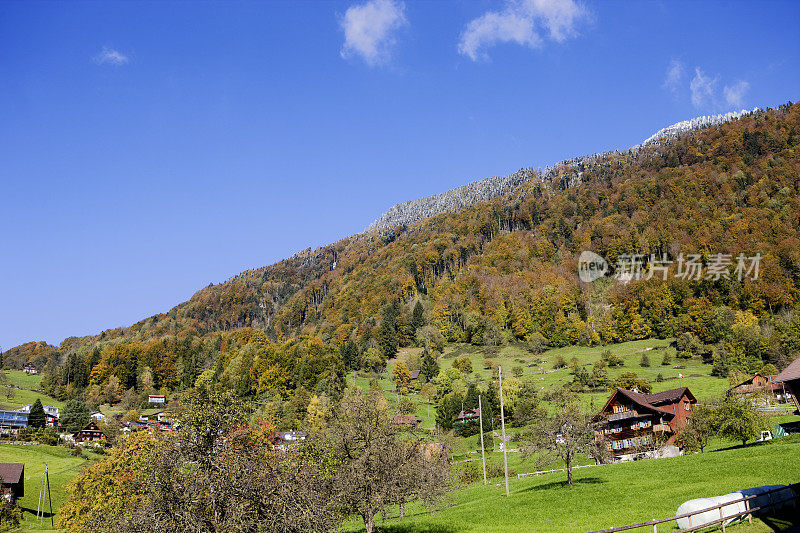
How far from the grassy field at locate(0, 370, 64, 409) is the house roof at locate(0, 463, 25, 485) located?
2868 inches

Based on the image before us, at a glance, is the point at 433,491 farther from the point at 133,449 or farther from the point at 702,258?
the point at 702,258

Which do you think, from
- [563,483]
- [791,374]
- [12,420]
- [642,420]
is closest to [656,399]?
[642,420]

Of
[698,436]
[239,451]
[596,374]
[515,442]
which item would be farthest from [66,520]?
[596,374]

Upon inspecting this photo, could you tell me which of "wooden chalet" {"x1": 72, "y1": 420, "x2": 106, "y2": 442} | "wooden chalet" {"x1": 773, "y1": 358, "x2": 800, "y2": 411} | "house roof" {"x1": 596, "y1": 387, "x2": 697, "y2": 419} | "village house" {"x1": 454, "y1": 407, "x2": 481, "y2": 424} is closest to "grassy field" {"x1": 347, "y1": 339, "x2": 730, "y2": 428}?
"village house" {"x1": 454, "y1": 407, "x2": 481, "y2": 424}

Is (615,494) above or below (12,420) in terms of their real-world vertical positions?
above

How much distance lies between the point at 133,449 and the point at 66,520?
11.6m

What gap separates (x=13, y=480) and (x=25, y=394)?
96319 mm

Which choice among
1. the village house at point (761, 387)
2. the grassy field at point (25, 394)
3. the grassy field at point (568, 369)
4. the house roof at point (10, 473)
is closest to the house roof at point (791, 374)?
the village house at point (761, 387)

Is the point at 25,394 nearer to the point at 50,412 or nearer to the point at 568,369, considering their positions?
the point at 50,412

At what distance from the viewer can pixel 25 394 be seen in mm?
154000

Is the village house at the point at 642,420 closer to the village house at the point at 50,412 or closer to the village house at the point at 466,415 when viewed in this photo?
the village house at the point at 466,415

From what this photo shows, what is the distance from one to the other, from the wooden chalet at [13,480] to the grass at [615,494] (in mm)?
51670

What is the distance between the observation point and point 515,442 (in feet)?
289

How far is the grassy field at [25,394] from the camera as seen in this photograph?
14012cm
